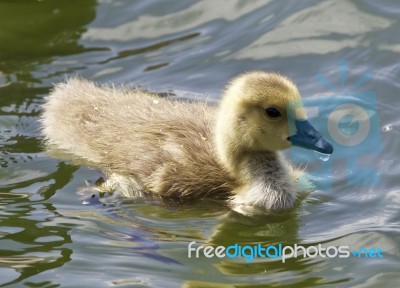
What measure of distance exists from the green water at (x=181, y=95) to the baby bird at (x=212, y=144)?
114 mm

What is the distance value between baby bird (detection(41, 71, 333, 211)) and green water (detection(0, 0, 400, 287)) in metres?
0.11

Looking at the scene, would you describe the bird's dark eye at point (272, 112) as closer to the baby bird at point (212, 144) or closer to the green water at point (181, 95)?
the baby bird at point (212, 144)

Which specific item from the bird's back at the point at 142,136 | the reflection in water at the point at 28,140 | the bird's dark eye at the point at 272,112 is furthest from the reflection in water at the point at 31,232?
the bird's dark eye at the point at 272,112

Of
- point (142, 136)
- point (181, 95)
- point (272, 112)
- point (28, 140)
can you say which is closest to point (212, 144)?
point (142, 136)

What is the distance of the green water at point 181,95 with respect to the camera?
13.7 ft

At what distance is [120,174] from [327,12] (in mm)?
2482

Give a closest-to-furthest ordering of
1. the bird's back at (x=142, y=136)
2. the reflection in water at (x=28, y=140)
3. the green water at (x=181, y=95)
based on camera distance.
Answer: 1. the green water at (x=181, y=95)
2. the reflection in water at (x=28, y=140)
3. the bird's back at (x=142, y=136)

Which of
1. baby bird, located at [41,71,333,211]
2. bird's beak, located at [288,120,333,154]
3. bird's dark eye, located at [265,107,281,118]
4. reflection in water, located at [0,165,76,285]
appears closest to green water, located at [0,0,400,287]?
reflection in water, located at [0,165,76,285]

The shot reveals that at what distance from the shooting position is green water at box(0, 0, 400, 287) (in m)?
4.17

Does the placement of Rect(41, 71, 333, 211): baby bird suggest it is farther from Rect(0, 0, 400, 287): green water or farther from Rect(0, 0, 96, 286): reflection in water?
Rect(0, 0, 96, 286): reflection in water

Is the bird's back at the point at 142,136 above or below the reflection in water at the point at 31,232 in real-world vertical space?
above

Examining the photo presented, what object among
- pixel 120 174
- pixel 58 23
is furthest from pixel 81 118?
pixel 58 23

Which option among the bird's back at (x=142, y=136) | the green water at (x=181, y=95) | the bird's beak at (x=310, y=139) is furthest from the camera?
the bird's back at (x=142, y=136)

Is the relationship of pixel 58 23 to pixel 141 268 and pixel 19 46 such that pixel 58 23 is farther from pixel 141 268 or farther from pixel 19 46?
pixel 141 268
